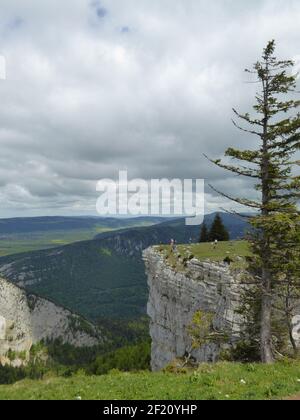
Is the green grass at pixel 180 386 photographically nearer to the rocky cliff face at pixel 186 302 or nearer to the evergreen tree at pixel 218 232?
the rocky cliff face at pixel 186 302

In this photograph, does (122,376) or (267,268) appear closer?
(122,376)

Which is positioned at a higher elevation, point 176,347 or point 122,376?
point 122,376

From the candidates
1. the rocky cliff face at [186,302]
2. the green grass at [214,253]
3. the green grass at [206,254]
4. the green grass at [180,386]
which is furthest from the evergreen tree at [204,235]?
the green grass at [180,386]

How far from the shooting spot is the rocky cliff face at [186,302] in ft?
140

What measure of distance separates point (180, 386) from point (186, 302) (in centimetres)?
3827

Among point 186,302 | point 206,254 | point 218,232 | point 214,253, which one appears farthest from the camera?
point 218,232

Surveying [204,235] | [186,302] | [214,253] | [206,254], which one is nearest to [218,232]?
[204,235]

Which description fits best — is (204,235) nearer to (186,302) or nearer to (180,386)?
(186,302)

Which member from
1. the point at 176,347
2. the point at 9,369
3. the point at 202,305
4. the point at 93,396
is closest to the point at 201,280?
the point at 202,305

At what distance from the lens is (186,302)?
54.7 metres

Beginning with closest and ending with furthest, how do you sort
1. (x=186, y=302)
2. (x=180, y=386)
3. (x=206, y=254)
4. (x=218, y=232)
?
(x=180, y=386)
(x=206, y=254)
(x=186, y=302)
(x=218, y=232)

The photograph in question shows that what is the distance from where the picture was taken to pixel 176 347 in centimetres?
6112
